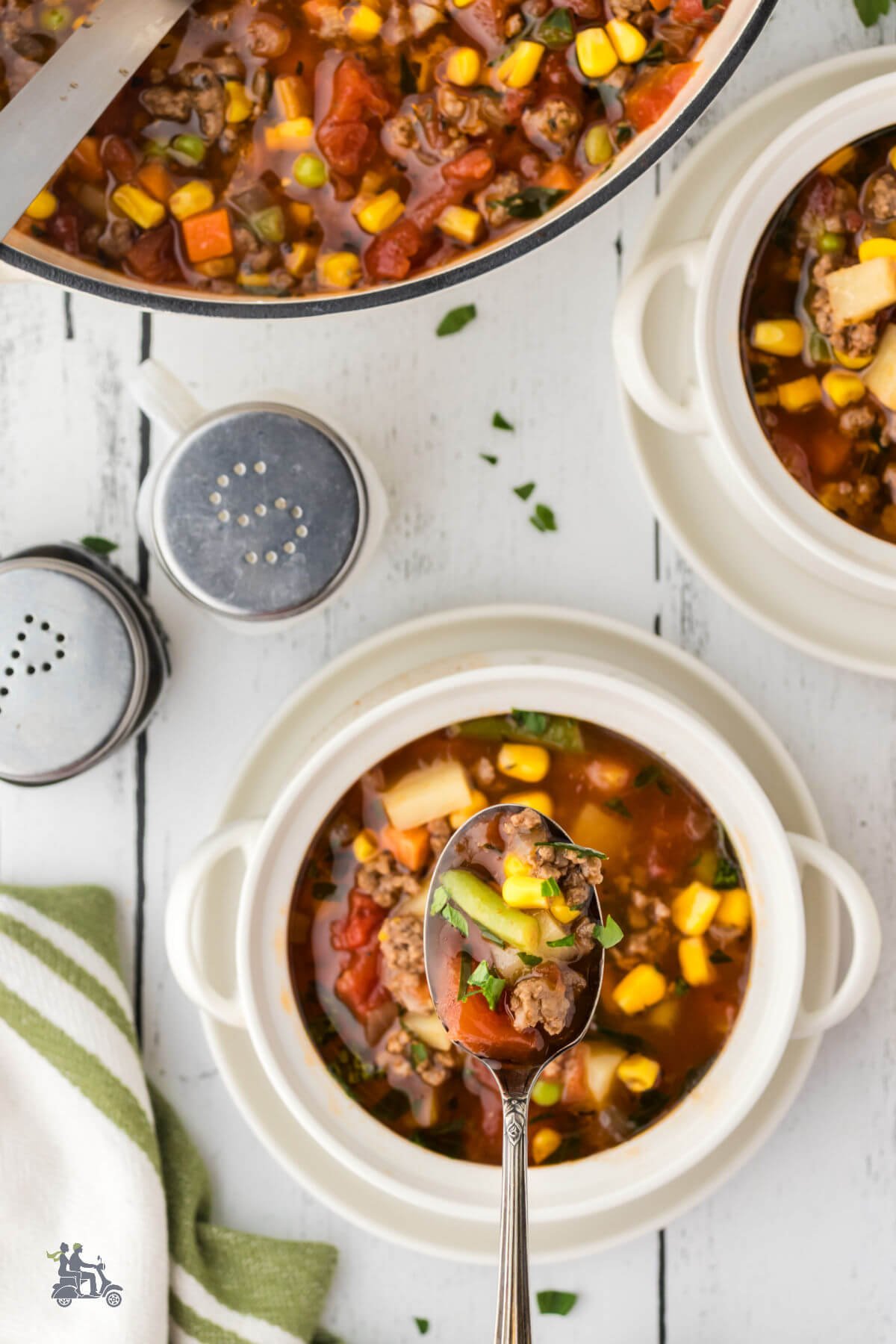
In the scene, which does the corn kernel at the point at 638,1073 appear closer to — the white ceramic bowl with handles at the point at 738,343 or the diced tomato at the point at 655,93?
the white ceramic bowl with handles at the point at 738,343

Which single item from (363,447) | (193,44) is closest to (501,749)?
(363,447)

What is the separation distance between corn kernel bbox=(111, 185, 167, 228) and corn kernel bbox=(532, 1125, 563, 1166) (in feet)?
5.61

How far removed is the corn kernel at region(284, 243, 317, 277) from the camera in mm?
2076

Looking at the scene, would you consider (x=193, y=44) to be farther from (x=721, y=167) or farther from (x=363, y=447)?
(x=721, y=167)

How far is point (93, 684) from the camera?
220cm

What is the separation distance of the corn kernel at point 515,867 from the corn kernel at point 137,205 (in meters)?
1.19

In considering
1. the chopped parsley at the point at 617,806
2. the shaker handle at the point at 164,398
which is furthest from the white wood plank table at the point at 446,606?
the chopped parsley at the point at 617,806

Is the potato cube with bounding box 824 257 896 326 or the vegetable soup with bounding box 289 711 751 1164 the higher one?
the potato cube with bounding box 824 257 896 326

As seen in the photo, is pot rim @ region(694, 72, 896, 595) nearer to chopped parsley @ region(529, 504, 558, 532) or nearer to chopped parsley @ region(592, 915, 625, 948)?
chopped parsley @ region(529, 504, 558, 532)

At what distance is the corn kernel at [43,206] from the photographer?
1.98m

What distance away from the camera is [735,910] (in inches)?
86.4

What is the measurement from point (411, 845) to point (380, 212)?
42.5 inches

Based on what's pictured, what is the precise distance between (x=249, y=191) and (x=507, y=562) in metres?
0.81
